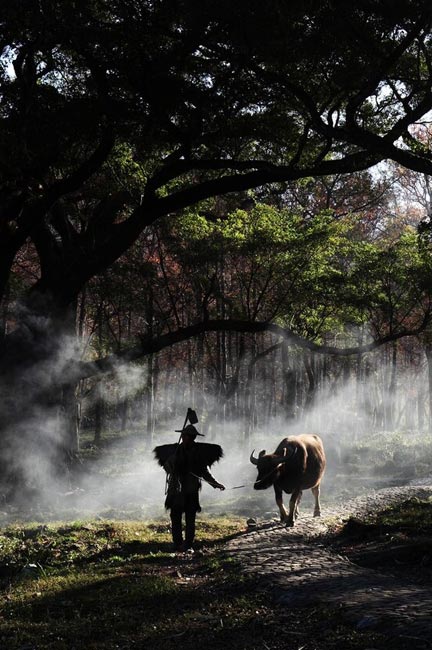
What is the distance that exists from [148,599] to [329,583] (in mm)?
2194

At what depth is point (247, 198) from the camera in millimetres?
27656

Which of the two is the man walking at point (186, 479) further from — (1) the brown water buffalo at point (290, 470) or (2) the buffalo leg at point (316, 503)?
(2) the buffalo leg at point (316, 503)

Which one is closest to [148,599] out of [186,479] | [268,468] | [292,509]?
[186,479]

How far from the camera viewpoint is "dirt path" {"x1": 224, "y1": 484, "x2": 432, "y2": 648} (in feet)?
21.9

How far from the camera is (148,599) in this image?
843 cm

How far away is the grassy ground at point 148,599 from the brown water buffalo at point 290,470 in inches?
69.0

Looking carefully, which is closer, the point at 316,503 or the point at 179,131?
the point at 179,131

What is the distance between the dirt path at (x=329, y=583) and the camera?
6.67 m

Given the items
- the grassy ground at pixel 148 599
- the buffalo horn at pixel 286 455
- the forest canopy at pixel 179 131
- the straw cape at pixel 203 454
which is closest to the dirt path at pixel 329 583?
the grassy ground at pixel 148 599

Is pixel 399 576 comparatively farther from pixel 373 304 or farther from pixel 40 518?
pixel 373 304

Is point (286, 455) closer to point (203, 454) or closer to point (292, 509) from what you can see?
point (292, 509)

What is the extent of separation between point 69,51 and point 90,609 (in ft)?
36.2

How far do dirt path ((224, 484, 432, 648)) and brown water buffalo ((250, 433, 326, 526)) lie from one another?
858 millimetres

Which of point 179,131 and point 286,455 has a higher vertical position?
point 179,131
